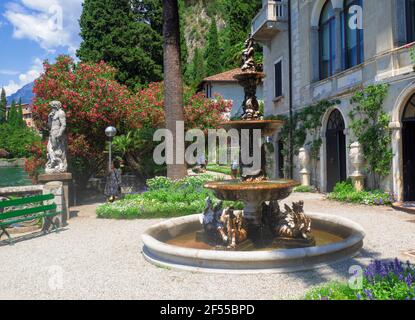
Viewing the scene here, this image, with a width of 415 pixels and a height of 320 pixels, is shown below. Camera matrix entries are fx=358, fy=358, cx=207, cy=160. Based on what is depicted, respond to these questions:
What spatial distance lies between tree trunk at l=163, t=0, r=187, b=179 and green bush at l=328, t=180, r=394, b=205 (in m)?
5.69

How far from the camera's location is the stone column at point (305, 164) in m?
16.6

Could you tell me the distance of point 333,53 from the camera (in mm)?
15805

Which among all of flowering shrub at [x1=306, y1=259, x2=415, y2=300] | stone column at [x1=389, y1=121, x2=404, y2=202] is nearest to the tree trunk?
stone column at [x1=389, y1=121, x2=404, y2=202]

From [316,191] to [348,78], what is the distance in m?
5.06

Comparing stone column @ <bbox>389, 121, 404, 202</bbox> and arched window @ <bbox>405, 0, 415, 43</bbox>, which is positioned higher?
arched window @ <bbox>405, 0, 415, 43</bbox>

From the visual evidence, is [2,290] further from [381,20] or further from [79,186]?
[381,20]

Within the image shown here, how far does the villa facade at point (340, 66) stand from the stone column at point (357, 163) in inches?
12.2

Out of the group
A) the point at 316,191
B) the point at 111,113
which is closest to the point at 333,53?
the point at 316,191

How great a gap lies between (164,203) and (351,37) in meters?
10.2

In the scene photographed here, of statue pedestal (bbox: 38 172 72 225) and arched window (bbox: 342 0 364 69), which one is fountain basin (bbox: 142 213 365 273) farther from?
arched window (bbox: 342 0 364 69)

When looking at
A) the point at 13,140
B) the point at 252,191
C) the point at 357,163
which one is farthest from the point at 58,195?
the point at 13,140

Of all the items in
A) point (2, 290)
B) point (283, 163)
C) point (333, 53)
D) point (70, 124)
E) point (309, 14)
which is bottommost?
point (2, 290)

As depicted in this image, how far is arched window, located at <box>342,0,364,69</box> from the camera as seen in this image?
13906 mm

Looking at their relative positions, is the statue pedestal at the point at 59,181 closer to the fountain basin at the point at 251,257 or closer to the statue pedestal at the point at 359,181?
the fountain basin at the point at 251,257
